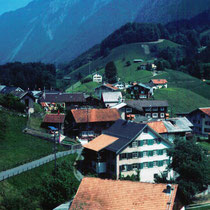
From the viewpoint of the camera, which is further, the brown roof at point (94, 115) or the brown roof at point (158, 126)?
the brown roof at point (94, 115)

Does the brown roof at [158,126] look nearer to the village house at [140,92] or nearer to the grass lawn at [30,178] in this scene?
the grass lawn at [30,178]

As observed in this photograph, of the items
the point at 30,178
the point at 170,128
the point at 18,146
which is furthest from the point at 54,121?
the point at 30,178

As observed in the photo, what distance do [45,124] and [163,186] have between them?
3350cm

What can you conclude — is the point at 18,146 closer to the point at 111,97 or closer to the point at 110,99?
the point at 110,99

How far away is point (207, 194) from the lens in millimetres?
37406

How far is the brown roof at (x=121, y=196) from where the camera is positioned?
72.4 ft

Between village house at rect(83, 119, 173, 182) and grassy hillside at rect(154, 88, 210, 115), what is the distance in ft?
149

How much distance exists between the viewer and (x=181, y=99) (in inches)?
3743

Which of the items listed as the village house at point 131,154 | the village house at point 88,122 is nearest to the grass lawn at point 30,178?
the village house at point 131,154

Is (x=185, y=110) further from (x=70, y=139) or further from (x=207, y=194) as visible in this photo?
(x=207, y=194)

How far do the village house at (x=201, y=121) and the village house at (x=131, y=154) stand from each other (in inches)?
1099

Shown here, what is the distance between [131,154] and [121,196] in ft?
53.9

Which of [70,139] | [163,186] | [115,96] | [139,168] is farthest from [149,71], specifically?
[163,186]

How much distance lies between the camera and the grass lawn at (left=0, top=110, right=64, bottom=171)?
35.5m
